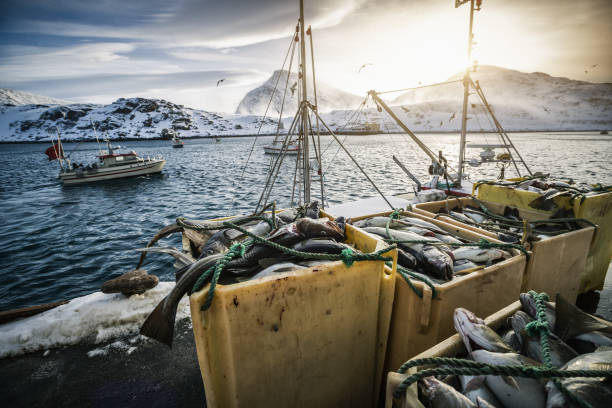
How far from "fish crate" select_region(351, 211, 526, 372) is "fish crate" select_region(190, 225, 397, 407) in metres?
0.18

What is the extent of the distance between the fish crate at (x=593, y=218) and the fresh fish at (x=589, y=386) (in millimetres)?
3369

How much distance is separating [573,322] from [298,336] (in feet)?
6.32

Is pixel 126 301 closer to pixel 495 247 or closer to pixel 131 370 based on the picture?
pixel 131 370

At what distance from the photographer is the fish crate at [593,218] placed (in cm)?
388

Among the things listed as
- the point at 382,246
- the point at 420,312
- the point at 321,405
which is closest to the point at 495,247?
the point at 420,312

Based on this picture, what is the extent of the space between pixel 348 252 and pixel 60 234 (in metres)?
16.2

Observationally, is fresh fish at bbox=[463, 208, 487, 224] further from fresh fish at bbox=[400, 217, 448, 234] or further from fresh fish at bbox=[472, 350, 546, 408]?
fresh fish at bbox=[472, 350, 546, 408]

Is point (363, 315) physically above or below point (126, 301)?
above

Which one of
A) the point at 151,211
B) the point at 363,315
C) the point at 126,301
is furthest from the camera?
the point at 151,211

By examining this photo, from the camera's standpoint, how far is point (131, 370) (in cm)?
296

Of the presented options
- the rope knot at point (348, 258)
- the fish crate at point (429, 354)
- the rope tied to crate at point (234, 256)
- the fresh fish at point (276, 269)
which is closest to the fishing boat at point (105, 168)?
the rope tied to crate at point (234, 256)

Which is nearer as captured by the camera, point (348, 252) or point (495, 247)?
point (348, 252)

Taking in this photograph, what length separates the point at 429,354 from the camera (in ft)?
5.10

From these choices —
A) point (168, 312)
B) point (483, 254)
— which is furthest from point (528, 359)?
point (168, 312)
